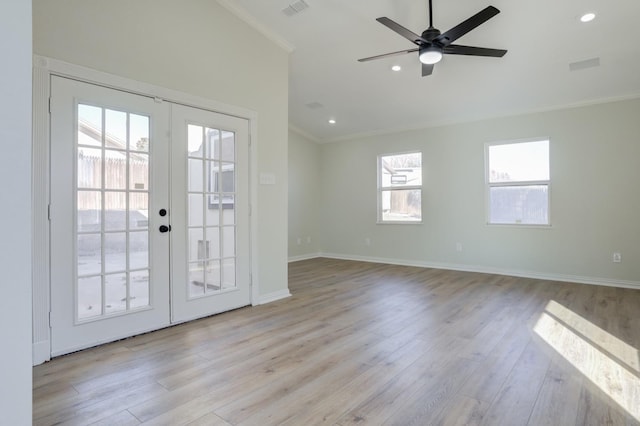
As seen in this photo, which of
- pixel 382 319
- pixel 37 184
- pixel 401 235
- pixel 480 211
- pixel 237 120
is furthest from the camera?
pixel 401 235

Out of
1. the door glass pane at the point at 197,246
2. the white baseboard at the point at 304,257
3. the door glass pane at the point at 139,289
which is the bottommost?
the white baseboard at the point at 304,257

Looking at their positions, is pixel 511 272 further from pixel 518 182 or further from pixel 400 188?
pixel 400 188

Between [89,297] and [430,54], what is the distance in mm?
3753

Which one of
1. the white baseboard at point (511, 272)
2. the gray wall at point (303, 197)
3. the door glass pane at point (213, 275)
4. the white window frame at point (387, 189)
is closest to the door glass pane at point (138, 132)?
the door glass pane at point (213, 275)

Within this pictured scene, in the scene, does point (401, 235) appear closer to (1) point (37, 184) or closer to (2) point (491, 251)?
(2) point (491, 251)

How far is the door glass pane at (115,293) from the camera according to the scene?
9.25 ft

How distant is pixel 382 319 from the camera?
11.3 ft

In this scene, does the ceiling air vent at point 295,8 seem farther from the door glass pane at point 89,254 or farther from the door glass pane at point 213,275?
the door glass pane at point 89,254

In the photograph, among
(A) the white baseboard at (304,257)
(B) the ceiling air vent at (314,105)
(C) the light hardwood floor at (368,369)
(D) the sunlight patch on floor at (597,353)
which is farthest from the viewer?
(A) the white baseboard at (304,257)

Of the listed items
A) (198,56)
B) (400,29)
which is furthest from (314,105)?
(400,29)

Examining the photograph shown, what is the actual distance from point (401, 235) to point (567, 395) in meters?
4.83

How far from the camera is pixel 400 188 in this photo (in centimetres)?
685

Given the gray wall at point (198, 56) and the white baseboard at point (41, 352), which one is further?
the gray wall at point (198, 56)

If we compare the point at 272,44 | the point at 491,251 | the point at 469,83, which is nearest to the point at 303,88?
the point at 272,44
